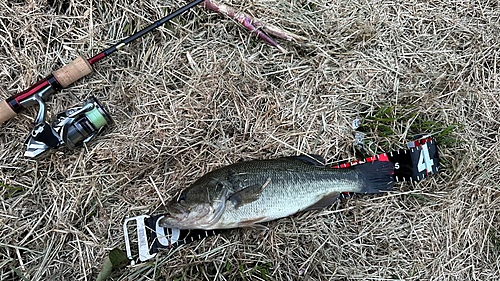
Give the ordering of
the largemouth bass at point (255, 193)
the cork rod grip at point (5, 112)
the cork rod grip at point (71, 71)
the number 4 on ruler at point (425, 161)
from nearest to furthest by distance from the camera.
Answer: the largemouth bass at point (255, 193) → the cork rod grip at point (5, 112) → the cork rod grip at point (71, 71) → the number 4 on ruler at point (425, 161)

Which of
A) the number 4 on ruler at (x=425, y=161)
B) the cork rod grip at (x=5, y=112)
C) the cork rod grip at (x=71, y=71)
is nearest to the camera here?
the cork rod grip at (x=5, y=112)

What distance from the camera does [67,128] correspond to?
281cm

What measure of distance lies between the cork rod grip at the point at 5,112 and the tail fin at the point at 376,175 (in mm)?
3492

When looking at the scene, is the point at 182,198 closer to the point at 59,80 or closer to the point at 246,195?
the point at 246,195

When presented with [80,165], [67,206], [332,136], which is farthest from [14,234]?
[332,136]

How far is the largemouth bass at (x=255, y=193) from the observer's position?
2.61 meters

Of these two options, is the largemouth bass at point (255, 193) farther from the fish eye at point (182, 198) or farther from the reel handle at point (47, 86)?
the reel handle at point (47, 86)

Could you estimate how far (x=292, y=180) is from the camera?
2.73 meters

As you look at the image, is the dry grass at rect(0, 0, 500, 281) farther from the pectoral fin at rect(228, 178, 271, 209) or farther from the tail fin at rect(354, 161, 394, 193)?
the pectoral fin at rect(228, 178, 271, 209)

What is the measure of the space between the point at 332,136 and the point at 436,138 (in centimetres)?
122

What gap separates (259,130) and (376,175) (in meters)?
1.32

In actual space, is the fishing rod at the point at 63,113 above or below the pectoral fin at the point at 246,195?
above

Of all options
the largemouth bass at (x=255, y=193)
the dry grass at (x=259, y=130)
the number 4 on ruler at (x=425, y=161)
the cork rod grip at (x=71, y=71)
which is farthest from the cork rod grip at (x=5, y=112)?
the number 4 on ruler at (x=425, y=161)

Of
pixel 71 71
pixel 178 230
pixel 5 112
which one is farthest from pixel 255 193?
pixel 5 112
